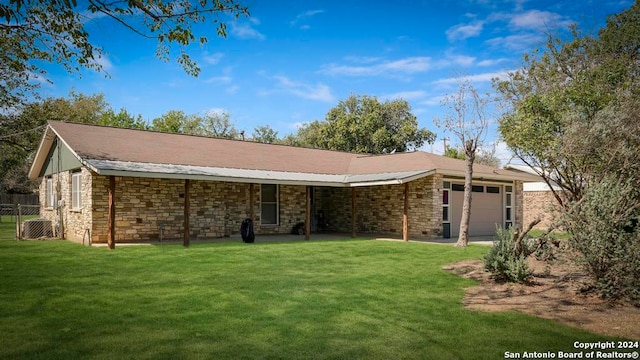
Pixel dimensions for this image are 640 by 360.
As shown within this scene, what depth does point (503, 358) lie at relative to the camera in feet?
14.5

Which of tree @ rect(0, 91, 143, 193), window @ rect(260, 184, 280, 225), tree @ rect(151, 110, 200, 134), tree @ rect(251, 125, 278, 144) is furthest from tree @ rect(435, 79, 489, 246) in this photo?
tree @ rect(251, 125, 278, 144)

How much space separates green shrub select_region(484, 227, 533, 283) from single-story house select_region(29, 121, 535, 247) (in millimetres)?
6831

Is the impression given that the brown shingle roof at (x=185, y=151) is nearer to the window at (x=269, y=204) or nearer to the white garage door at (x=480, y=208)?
the window at (x=269, y=204)

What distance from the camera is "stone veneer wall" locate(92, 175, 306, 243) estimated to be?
44.9 ft

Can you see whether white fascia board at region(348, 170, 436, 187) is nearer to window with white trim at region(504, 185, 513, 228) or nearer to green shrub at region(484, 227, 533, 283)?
window with white trim at region(504, 185, 513, 228)

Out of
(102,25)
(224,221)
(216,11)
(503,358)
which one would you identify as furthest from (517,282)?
(224,221)

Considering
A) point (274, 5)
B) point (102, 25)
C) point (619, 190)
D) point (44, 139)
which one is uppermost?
point (274, 5)

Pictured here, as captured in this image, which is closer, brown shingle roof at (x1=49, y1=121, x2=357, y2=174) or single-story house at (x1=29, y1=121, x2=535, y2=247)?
single-story house at (x1=29, y1=121, x2=535, y2=247)

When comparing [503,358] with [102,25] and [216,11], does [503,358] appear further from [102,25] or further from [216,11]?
[102,25]

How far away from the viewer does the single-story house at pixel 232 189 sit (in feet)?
45.0

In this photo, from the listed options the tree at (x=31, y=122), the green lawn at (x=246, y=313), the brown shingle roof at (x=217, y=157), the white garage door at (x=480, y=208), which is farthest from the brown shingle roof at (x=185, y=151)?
the tree at (x=31, y=122)

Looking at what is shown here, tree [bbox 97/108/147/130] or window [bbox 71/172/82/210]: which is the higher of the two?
tree [bbox 97/108/147/130]

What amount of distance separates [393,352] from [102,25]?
725cm

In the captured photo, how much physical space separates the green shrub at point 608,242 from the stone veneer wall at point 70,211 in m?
12.6
